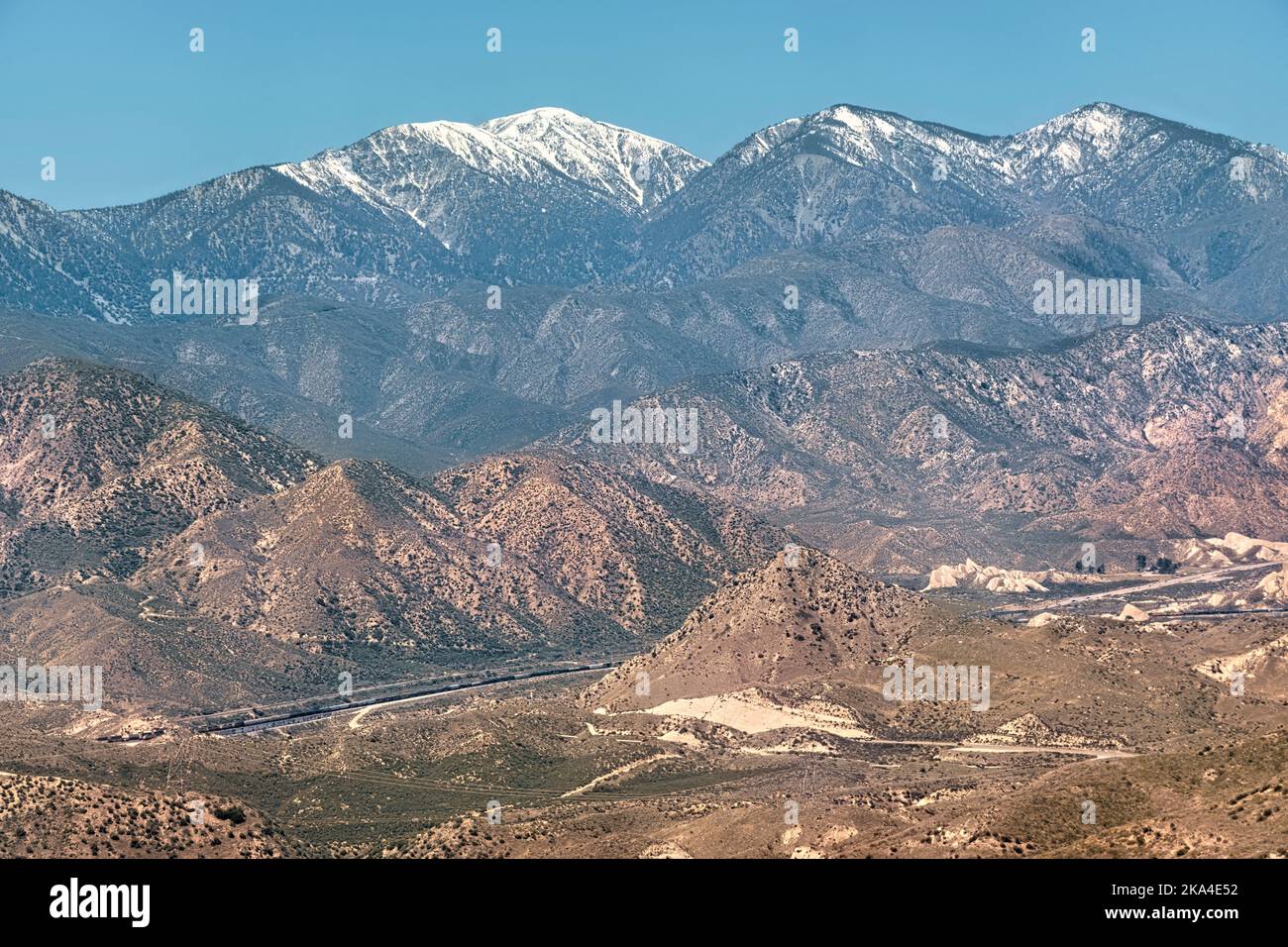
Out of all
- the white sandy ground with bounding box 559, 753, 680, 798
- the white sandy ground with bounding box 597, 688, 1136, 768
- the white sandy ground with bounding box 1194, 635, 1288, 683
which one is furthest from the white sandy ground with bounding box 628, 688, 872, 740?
the white sandy ground with bounding box 1194, 635, 1288, 683

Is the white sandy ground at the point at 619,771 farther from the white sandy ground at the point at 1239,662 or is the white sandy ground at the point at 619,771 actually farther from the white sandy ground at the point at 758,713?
the white sandy ground at the point at 1239,662

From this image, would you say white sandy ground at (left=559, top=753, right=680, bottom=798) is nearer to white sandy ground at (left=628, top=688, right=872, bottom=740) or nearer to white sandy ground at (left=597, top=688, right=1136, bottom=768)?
white sandy ground at (left=597, top=688, right=1136, bottom=768)

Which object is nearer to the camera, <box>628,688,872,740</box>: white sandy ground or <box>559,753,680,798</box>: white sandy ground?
<box>559,753,680,798</box>: white sandy ground

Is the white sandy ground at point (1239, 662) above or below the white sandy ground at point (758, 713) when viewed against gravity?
above

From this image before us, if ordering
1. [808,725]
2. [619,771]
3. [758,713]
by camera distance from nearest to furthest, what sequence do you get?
[619,771] < [808,725] < [758,713]

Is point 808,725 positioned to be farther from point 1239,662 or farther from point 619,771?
point 1239,662

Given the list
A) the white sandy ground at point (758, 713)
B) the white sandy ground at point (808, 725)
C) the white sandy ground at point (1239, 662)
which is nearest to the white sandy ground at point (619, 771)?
the white sandy ground at point (808, 725)

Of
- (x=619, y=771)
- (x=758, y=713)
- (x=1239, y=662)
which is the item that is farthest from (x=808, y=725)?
(x=1239, y=662)

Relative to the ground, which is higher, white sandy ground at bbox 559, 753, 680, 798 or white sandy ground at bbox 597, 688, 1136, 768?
white sandy ground at bbox 597, 688, 1136, 768

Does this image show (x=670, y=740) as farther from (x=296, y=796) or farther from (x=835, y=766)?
(x=296, y=796)
